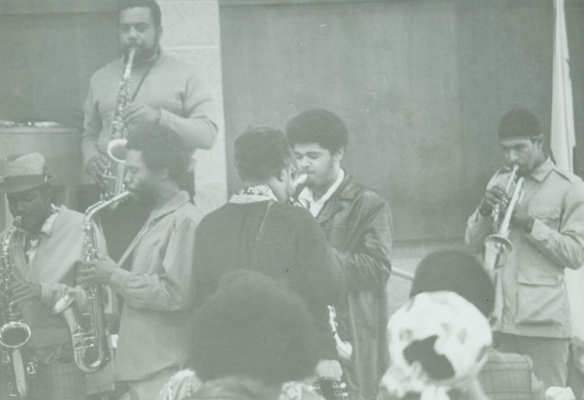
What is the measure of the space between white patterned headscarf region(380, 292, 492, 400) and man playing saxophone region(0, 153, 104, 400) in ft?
5.25

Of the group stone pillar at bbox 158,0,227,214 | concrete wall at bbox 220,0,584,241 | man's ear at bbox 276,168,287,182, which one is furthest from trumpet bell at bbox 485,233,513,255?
stone pillar at bbox 158,0,227,214

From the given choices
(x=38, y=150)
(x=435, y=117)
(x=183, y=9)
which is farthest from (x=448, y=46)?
(x=38, y=150)

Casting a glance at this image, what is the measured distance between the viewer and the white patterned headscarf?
6.03 ft

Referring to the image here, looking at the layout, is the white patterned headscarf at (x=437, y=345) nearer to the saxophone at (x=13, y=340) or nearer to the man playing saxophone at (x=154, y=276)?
the man playing saxophone at (x=154, y=276)

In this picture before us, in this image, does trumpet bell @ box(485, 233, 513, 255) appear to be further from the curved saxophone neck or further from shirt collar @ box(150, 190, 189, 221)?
the curved saxophone neck

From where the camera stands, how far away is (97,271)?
2967 millimetres

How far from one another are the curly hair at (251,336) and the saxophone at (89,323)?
1439mm

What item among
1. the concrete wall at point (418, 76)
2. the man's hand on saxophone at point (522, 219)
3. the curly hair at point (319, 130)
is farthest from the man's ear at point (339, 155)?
the man's hand on saxophone at point (522, 219)

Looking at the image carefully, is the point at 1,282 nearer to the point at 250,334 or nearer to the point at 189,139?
the point at 189,139

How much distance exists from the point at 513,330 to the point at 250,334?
1781 millimetres

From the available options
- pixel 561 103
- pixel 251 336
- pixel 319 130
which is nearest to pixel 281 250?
pixel 319 130

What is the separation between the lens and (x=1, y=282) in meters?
3.11

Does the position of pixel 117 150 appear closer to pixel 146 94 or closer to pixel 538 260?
pixel 146 94

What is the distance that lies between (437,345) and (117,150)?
176 cm
